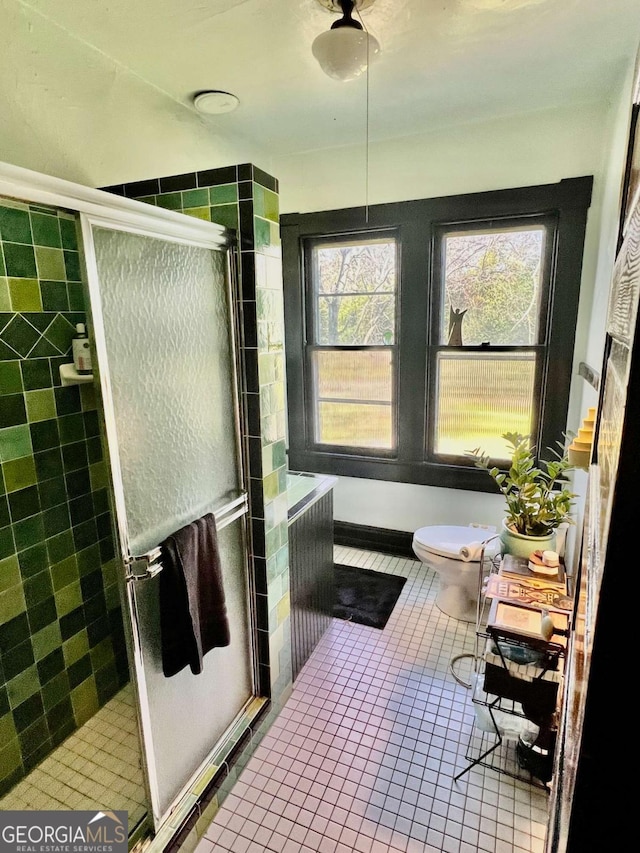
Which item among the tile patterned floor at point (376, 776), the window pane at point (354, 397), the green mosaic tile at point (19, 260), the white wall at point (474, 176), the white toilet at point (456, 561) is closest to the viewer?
the tile patterned floor at point (376, 776)

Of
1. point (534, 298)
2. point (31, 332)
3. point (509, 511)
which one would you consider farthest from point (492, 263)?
point (31, 332)

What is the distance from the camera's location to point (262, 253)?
1562 millimetres

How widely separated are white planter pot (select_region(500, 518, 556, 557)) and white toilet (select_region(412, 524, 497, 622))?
1.51 ft

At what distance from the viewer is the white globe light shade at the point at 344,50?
137 centimetres

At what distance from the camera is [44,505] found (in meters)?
1.67

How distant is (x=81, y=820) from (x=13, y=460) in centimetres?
117

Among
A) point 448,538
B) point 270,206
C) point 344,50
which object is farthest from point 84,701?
point 344,50

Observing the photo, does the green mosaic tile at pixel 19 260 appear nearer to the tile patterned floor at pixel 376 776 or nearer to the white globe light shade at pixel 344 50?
the white globe light shade at pixel 344 50

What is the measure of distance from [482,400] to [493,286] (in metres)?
0.65

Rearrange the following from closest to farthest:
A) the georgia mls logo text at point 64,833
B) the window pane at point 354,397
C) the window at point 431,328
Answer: the georgia mls logo text at point 64,833 → the window at point 431,328 → the window pane at point 354,397

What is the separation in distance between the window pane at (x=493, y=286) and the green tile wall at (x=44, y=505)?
1.96 metres

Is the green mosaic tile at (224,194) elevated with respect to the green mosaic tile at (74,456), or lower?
elevated

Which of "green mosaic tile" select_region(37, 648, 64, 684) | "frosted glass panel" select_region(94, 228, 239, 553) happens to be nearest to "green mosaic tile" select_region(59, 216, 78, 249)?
"frosted glass panel" select_region(94, 228, 239, 553)

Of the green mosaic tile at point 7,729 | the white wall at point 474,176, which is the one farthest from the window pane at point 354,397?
the green mosaic tile at point 7,729
